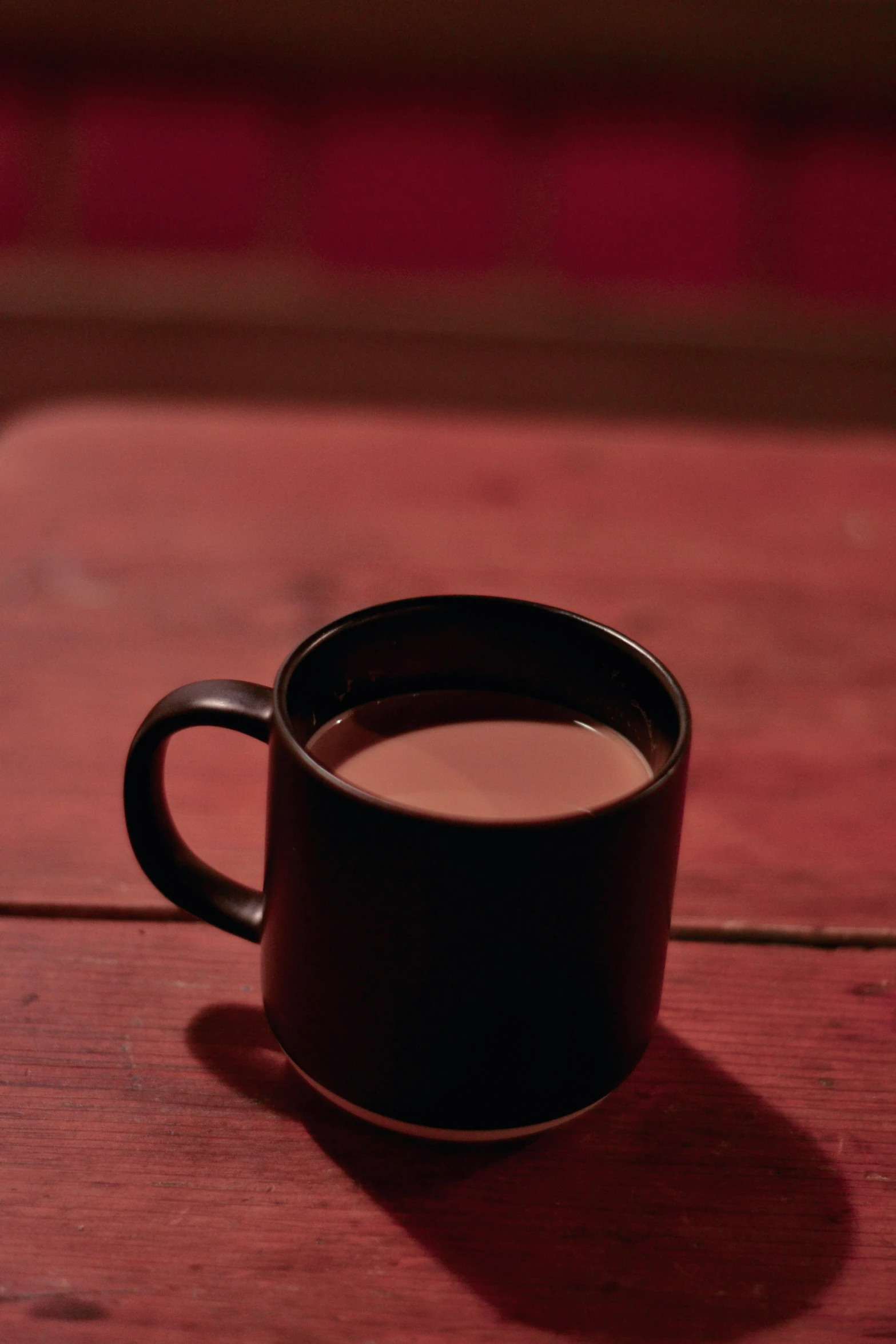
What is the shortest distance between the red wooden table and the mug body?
0.03 meters

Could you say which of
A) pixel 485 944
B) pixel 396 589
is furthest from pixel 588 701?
pixel 396 589

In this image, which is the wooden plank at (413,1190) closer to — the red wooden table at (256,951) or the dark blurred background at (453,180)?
the red wooden table at (256,951)

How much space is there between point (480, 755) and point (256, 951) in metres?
0.12

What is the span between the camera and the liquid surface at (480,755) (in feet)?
1.37

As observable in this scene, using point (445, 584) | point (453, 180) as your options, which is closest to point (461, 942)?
point (445, 584)

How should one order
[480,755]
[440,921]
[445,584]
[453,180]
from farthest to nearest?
[453,180] → [445,584] → [480,755] → [440,921]

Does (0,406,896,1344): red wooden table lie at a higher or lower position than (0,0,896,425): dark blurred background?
lower

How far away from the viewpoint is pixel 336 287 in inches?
75.6

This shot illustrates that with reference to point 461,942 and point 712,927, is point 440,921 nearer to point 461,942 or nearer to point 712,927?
point 461,942

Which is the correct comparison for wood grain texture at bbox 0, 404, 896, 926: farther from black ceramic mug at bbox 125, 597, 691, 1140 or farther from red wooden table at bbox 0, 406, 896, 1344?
black ceramic mug at bbox 125, 597, 691, 1140

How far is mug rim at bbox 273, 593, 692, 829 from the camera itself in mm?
329

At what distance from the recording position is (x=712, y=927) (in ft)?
1.67

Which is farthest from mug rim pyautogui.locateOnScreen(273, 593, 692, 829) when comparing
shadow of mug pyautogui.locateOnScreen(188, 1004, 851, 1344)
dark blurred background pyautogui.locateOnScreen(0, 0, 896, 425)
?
dark blurred background pyautogui.locateOnScreen(0, 0, 896, 425)

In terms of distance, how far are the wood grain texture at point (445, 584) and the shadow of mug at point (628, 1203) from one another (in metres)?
0.11
